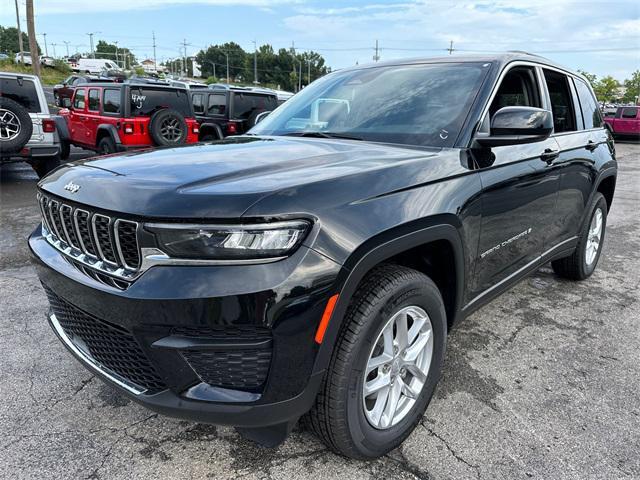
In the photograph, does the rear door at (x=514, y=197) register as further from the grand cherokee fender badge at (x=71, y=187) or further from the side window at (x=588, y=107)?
the grand cherokee fender badge at (x=71, y=187)

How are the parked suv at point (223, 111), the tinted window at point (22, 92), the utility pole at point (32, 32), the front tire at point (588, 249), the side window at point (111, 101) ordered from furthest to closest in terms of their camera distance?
the utility pole at point (32, 32)
the parked suv at point (223, 111)
the side window at point (111, 101)
the tinted window at point (22, 92)
the front tire at point (588, 249)

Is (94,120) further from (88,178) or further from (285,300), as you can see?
(285,300)

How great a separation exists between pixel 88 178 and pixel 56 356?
156cm

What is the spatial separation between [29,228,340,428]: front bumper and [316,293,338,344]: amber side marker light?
0.02 m

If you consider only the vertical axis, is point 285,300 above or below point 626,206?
above

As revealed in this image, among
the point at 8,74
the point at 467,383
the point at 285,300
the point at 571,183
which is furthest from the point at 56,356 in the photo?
the point at 8,74

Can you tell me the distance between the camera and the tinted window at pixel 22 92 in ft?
27.0

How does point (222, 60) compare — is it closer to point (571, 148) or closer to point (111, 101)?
point (111, 101)

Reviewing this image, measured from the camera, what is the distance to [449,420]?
8.45 ft

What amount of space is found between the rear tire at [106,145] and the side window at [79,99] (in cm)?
133

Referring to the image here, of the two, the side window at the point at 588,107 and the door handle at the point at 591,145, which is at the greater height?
the side window at the point at 588,107

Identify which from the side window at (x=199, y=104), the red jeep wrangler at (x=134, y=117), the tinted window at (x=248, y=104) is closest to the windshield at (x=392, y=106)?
the red jeep wrangler at (x=134, y=117)

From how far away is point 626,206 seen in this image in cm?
897

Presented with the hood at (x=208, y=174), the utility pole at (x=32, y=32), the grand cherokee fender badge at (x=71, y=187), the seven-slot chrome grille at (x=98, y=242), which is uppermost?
the utility pole at (x=32, y=32)
